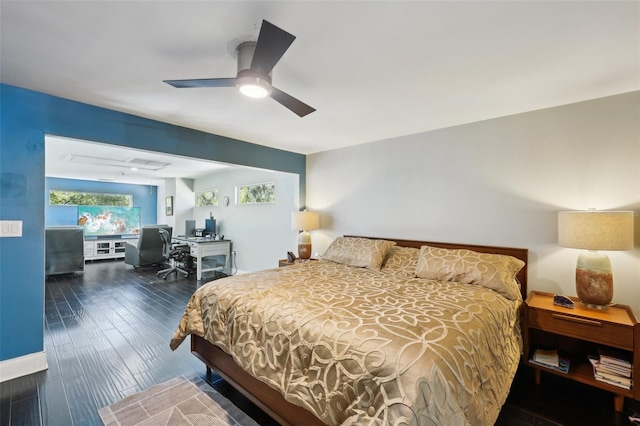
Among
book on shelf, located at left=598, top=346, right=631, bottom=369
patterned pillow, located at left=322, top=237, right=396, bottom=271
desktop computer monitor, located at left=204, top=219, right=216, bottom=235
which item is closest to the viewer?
book on shelf, located at left=598, top=346, right=631, bottom=369

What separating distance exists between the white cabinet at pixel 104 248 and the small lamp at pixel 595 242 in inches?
340

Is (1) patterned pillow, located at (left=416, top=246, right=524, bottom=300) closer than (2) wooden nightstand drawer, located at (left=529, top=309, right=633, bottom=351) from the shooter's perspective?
No

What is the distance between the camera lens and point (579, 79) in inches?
80.2

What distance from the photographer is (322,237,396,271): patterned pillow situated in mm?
3100

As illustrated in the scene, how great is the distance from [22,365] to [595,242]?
14.9 ft

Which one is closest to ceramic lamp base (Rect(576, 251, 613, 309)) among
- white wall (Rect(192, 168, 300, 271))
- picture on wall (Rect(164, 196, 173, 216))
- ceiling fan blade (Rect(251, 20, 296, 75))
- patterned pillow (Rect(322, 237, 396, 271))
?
patterned pillow (Rect(322, 237, 396, 271))

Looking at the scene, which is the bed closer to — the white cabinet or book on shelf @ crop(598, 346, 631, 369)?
book on shelf @ crop(598, 346, 631, 369)

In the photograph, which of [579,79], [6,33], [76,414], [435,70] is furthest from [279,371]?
[579,79]

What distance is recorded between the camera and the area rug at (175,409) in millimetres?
1749

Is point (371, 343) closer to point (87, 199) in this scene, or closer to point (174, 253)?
point (174, 253)

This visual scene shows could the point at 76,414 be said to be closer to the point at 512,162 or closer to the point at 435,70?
the point at 435,70

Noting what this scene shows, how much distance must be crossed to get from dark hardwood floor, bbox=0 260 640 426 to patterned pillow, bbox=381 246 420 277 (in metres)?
1.25

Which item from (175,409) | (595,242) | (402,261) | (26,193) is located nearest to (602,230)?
(595,242)

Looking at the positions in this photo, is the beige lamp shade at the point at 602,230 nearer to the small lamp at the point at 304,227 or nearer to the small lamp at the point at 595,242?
the small lamp at the point at 595,242
